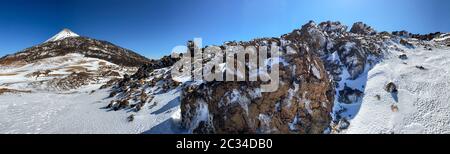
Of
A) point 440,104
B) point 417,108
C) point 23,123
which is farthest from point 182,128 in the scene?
point 440,104

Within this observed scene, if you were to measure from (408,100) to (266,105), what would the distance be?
16096 millimetres

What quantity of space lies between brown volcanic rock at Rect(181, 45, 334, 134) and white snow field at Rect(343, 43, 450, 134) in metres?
4.28

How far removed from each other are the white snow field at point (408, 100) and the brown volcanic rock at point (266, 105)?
428 cm

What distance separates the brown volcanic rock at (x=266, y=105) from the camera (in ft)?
52.6

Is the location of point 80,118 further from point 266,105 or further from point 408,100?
point 408,100

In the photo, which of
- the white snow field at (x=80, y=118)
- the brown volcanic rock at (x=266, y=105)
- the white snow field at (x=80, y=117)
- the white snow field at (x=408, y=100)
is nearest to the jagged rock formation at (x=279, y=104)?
the brown volcanic rock at (x=266, y=105)

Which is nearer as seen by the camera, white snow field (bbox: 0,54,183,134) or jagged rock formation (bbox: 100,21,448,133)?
jagged rock formation (bbox: 100,21,448,133)

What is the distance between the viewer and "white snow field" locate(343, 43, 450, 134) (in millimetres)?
19469

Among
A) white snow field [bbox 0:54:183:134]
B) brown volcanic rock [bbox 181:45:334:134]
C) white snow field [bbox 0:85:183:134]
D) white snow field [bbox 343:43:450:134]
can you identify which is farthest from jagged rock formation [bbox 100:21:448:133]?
white snow field [bbox 0:85:183:134]

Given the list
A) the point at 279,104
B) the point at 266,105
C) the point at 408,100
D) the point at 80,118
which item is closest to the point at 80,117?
the point at 80,118

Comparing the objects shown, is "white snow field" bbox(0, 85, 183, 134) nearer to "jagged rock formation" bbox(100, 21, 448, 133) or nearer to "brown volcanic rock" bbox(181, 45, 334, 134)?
"jagged rock formation" bbox(100, 21, 448, 133)

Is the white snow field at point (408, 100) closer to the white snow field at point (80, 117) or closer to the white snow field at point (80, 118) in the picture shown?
the white snow field at point (80, 117)

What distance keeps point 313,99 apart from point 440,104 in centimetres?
1323

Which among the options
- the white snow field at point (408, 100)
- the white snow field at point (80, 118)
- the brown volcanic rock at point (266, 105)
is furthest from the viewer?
the white snow field at point (80, 118)
